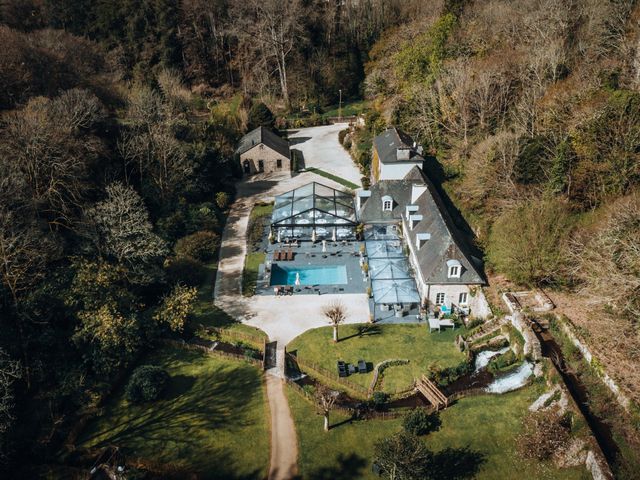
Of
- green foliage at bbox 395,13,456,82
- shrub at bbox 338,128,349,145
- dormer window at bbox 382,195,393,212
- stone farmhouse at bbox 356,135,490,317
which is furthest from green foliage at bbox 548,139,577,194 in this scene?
shrub at bbox 338,128,349,145

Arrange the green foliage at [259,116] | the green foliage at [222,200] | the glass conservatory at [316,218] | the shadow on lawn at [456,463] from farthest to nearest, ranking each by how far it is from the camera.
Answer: the green foliage at [259,116]
the green foliage at [222,200]
the glass conservatory at [316,218]
the shadow on lawn at [456,463]

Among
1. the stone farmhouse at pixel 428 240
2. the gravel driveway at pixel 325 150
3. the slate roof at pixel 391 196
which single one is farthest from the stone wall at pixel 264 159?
the slate roof at pixel 391 196

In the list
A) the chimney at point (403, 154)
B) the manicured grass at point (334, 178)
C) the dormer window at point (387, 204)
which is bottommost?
the manicured grass at point (334, 178)

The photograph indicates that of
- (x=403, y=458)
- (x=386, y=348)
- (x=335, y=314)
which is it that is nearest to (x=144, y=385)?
(x=335, y=314)

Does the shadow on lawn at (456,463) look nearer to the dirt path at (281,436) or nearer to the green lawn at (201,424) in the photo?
the dirt path at (281,436)

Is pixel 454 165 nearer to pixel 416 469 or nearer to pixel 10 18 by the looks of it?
pixel 416 469
